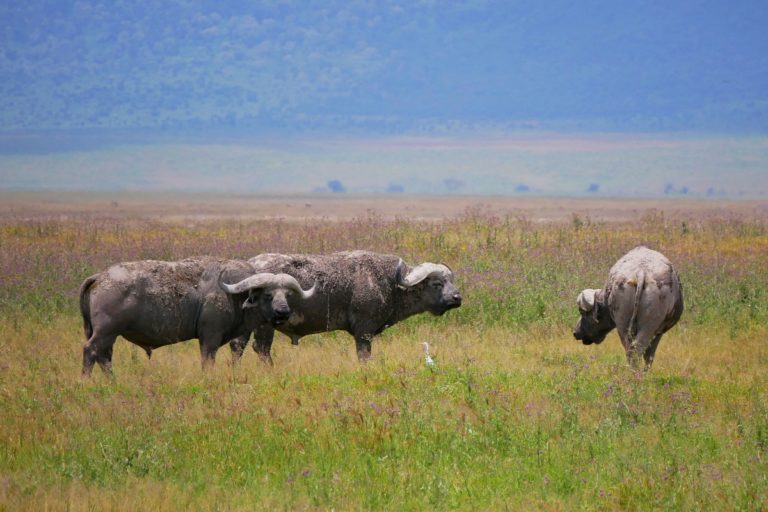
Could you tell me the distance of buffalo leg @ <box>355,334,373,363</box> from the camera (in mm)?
16875

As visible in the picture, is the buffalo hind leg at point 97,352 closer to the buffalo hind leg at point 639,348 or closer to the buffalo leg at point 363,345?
the buffalo leg at point 363,345

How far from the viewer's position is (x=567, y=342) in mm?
18125

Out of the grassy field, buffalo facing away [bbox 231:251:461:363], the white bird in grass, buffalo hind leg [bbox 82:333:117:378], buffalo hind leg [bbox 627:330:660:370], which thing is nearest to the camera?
the grassy field

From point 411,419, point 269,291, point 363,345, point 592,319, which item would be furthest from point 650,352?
point 269,291

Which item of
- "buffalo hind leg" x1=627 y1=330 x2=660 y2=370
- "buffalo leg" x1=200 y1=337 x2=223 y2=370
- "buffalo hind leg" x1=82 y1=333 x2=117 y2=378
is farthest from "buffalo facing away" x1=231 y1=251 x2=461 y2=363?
"buffalo hind leg" x1=627 y1=330 x2=660 y2=370

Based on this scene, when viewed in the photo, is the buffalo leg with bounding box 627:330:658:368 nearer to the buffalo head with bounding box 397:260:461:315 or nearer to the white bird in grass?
the white bird in grass

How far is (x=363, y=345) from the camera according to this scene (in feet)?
56.0

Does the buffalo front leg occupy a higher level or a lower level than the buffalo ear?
lower

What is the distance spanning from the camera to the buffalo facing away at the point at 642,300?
14.8 meters

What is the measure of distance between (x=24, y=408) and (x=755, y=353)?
10472mm

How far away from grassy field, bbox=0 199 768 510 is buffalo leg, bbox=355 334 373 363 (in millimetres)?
201

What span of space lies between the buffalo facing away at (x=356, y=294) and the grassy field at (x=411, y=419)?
1.58 feet

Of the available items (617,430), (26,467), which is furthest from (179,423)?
(617,430)

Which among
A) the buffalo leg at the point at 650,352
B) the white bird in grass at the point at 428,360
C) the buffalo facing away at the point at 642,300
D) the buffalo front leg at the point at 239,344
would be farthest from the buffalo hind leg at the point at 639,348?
the buffalo front leg at the point at 239,344
